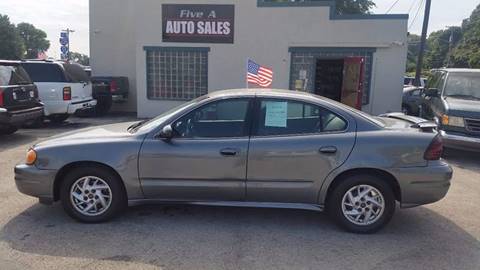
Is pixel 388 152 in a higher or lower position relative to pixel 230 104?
lower

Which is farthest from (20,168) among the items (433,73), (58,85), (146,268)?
(433,73)

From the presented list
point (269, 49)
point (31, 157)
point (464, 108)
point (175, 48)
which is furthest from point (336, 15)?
point (31, 157)

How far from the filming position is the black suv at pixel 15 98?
8.70 meters

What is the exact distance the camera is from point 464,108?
8.22 m

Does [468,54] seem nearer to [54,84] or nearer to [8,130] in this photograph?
[54,84]

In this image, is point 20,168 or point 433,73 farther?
point 433,73

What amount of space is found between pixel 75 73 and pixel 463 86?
996cm

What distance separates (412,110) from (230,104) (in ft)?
41.2

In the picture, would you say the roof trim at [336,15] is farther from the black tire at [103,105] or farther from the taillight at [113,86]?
the black tire at [103,105]

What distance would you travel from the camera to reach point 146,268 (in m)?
3.68

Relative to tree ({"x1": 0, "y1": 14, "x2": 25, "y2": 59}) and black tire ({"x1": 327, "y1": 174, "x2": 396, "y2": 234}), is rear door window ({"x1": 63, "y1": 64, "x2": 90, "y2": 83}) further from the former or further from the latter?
tree ({"x1": 0, "y1": 14, "x2": 25, "y2": 59})

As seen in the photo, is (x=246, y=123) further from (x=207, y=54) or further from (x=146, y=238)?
(x=207, y=54)

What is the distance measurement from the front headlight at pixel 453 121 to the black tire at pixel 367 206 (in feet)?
15.2

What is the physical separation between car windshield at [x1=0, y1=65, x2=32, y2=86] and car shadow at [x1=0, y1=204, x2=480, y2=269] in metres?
4.85
